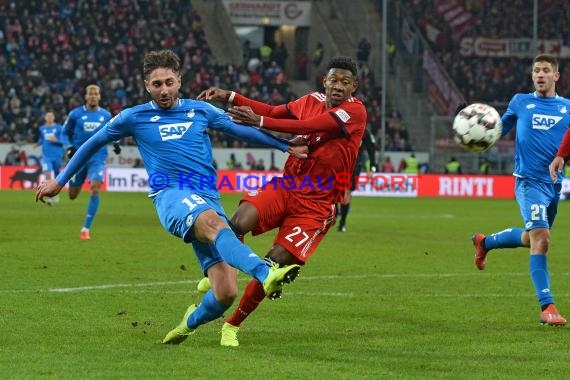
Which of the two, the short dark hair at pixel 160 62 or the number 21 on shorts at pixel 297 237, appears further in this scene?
the number 21 on shorts at pixel 297 237

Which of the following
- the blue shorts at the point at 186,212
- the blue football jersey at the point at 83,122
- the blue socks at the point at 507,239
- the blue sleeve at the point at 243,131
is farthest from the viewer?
the blue football jersey at the point at 83,122

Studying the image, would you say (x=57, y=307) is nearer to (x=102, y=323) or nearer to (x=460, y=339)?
(x=102, y=323)

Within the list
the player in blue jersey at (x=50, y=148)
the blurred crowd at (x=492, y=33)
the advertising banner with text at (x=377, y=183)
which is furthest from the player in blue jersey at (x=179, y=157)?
the blurred crowd at (x=492, y=33)

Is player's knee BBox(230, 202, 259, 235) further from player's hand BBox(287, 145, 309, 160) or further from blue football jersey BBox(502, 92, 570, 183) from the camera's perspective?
blue football jersey BBox(502, 92, 570, 183)

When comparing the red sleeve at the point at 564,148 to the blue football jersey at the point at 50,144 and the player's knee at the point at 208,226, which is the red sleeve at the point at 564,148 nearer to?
the player's knee at the point at 208,226

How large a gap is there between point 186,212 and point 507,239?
4272mm

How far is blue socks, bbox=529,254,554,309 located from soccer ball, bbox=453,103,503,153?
1.27 metres

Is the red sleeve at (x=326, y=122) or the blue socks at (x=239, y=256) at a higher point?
the red sleeve at (x=326, y=122)

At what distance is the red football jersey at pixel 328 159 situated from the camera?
8852mm

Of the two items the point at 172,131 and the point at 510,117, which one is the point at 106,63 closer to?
the point at 510,117

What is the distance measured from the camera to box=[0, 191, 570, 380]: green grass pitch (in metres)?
7.38

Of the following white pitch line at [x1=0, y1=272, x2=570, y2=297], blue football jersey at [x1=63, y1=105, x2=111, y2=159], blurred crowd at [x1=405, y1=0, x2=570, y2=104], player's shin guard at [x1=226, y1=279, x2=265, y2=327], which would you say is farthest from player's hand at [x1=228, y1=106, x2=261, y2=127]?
blurred crowd at [x1=405, y1=0, x2=570, y2=104]

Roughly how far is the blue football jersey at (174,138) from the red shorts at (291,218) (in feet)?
1.63

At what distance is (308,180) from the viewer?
8.92 m
